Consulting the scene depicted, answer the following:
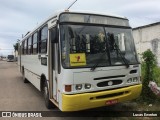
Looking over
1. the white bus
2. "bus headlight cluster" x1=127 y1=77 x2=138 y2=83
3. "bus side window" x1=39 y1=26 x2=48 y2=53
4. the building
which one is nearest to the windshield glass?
the white bus

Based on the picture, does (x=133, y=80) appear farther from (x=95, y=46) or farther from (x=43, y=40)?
(x=43, y=40)

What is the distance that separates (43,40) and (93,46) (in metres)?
2.58

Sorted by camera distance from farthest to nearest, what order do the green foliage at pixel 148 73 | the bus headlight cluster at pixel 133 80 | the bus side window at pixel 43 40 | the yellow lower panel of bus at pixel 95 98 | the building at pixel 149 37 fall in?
the building at pixel 149 37
the green foliage at pixel 148 73
the bus side window at pixel 43 40
the bus headlight cluster at pixel 133 80
the yellow lower panel of bus at pixel 95 98

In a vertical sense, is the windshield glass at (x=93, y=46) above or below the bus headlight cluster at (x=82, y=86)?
above

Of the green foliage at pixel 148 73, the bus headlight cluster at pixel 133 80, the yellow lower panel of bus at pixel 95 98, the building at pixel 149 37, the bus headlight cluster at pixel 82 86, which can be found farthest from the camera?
the building at pixel 149 37

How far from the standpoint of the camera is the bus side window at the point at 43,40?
747 cm

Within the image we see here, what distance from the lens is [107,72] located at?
575 centimetres

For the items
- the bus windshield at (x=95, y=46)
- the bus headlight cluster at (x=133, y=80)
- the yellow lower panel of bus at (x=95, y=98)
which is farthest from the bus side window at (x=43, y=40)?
the bus headlight cluster at (x=133, y=80)

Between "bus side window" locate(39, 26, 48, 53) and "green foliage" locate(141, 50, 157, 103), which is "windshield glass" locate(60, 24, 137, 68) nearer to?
"green foliage" locate(141, 50, 157, 103)

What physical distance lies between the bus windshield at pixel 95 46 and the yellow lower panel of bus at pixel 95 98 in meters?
0.69

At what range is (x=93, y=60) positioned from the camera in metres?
5.69

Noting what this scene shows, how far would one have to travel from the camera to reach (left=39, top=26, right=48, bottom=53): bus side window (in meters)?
7.47

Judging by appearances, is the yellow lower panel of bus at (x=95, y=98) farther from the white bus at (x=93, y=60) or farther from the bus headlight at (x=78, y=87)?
the bus headlight at (x=78, y=87)

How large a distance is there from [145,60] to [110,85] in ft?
7.80
